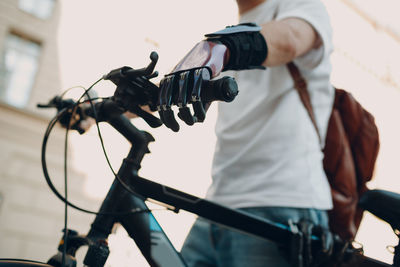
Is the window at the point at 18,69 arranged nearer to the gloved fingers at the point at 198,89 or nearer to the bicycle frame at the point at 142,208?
the bicycle frame at the point at 142,208

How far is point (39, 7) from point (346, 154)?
6.44 m

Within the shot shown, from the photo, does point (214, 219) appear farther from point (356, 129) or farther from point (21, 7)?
point (21, 7)

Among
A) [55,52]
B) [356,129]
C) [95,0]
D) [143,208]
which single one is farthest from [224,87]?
[95,0]

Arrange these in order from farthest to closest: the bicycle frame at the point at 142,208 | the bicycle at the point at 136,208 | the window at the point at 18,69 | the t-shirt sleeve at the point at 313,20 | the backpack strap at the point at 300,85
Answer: the window at the point at 18,69 → the backpack strap at the point at 300,85 → the t-shirt sleeve at the point at 313,20 → the bicycle frame at the point at 142,208 → the bicycle at the point at 136,208

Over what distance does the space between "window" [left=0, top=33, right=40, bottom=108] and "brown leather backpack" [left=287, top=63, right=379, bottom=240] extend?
551cm

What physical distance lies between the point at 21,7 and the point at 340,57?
325 inches

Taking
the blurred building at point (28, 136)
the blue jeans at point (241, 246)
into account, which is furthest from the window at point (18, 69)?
the blue jeans at point (241, 246)

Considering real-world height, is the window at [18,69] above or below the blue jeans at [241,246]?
below

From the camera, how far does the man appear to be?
1.10 metres

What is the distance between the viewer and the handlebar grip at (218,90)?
634 mm

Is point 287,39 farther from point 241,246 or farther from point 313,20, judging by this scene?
point 241,246

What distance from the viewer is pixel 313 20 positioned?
1.08 meters

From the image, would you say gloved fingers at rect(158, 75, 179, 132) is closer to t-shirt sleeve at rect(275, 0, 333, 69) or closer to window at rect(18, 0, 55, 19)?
t-shirt sleeve at rect(275, 0, 333, 69)

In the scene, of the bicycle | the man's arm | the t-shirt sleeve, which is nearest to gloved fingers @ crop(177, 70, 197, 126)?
the bicycle
